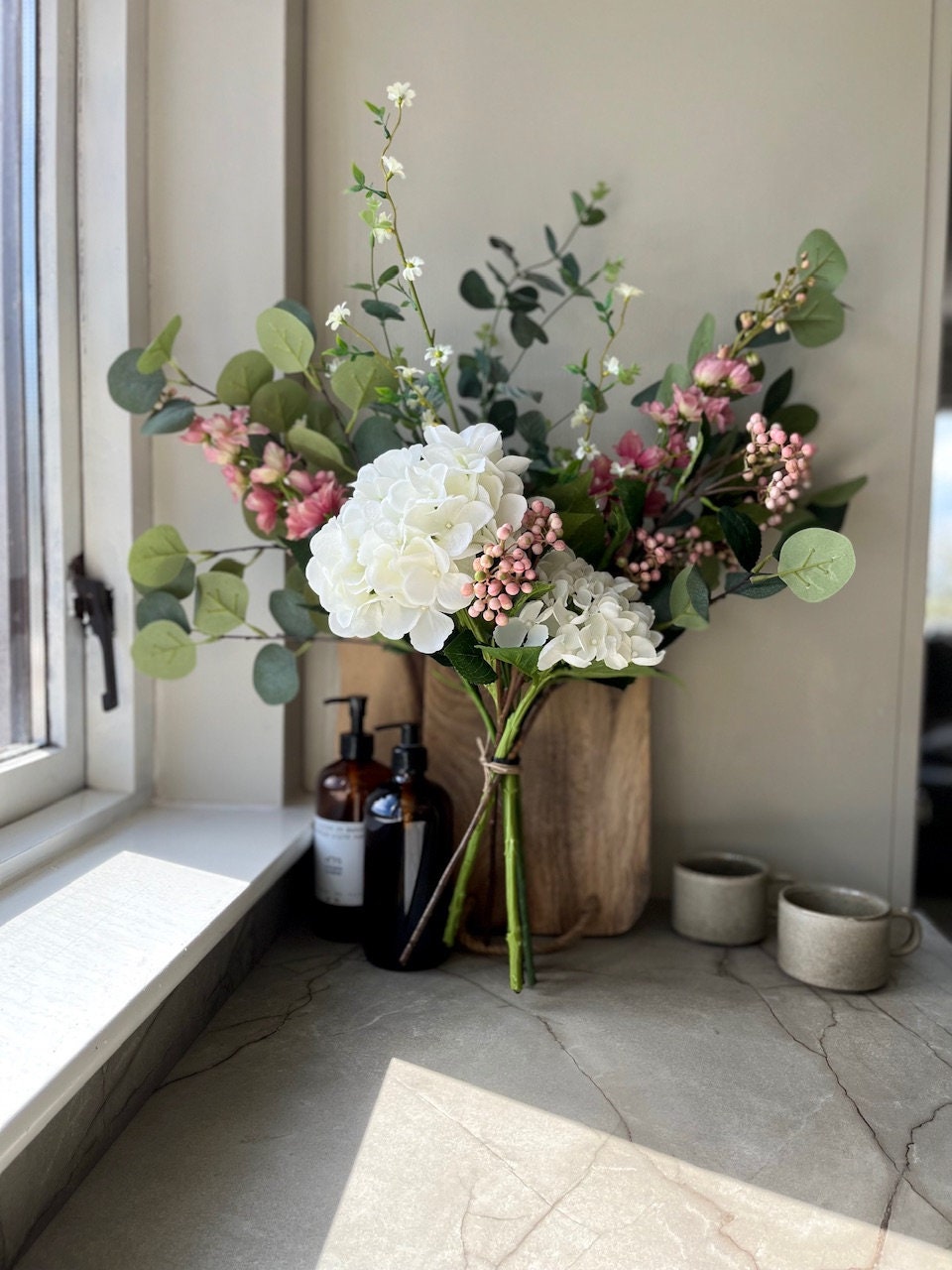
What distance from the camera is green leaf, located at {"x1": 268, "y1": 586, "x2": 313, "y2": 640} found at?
1.04 m

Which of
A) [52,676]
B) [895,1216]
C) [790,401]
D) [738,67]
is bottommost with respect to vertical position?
[895,1216]

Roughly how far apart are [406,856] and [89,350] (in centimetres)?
Result: 62

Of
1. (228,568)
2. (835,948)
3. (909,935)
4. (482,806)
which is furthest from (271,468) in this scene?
(909,935)

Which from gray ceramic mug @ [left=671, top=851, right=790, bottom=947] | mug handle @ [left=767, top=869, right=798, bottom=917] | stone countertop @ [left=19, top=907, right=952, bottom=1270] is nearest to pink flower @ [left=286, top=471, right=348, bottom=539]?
stone countertop @ [left=19, top=907, right=952, bottom=1270]

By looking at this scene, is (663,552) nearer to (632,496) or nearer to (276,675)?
(632,496)

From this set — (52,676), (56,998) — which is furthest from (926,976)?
(52,676)

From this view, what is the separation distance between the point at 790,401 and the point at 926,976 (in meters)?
0.61

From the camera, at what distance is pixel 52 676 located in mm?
1081

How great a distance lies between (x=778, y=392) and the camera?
3.54 ft

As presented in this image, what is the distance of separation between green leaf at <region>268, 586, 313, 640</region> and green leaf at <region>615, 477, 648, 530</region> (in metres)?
0.34

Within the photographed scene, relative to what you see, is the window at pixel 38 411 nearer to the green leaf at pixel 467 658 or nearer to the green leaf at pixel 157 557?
the green leaf at pixel 157 557

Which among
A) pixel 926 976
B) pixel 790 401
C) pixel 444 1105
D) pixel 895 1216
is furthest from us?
pixel 790 401

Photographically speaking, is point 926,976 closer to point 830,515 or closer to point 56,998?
point 830,515

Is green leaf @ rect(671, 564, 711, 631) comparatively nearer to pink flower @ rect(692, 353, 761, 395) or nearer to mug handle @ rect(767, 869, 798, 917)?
pink flower @ rect(692, 353, 761, 395)
